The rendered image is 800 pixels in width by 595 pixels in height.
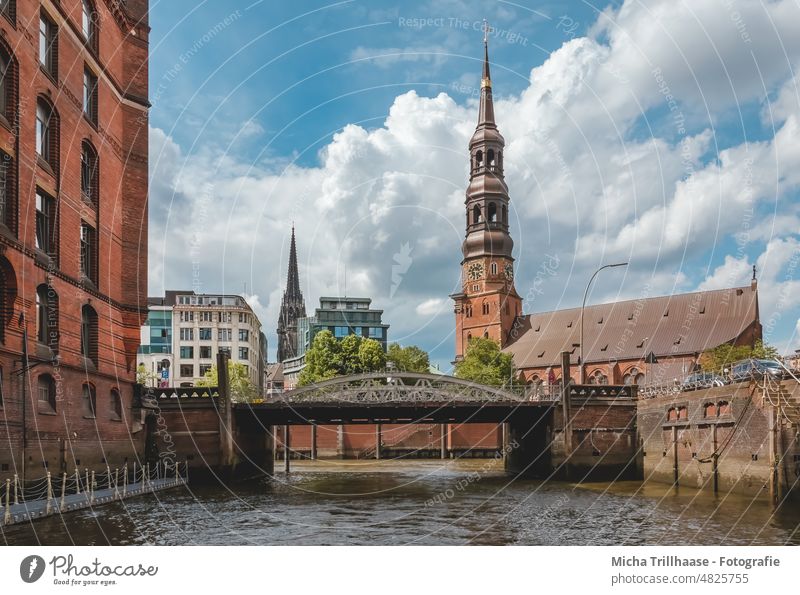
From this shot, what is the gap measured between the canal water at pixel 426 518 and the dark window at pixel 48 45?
1534cm

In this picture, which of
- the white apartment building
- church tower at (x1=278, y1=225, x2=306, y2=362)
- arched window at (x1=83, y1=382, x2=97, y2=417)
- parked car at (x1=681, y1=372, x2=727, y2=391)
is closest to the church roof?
the white apartment building

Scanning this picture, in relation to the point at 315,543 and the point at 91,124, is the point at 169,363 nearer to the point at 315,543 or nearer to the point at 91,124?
the point at 91,124

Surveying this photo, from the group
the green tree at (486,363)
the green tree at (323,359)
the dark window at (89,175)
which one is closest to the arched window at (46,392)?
the dark window at (89,175)

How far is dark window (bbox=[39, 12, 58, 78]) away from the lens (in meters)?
28.3

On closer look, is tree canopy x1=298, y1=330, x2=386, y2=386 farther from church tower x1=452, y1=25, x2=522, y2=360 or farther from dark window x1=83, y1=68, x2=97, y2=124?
dark window x1=83, y1=68, x2=97, y2=124

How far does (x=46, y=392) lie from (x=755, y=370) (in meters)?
26.8

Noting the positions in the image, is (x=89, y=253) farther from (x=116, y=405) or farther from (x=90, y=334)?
(x=116, y=405)

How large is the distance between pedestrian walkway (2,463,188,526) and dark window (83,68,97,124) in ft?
46.4

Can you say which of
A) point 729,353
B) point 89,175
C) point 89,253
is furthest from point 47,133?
point 729,353

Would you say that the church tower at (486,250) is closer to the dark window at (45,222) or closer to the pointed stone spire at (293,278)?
the pointed stone spire at (293,278)

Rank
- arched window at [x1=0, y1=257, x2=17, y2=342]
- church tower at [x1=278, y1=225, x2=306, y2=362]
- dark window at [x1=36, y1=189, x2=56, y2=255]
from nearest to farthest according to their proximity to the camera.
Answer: arched window at [x1=0, y1=257, x2=17, y2=342], dark window at [x1=36, y1=189, x2=56, y2=255], church tower at [x1=278, y1=225, x2=306, y2=362]

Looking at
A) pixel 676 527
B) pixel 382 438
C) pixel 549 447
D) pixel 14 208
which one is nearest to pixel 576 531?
pixel 676 527

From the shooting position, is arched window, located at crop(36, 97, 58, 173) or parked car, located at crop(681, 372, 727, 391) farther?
parked car, located at crop(681, 372, 727, 391)

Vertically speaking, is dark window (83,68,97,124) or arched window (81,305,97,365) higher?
dark window (83,68,97,124)
